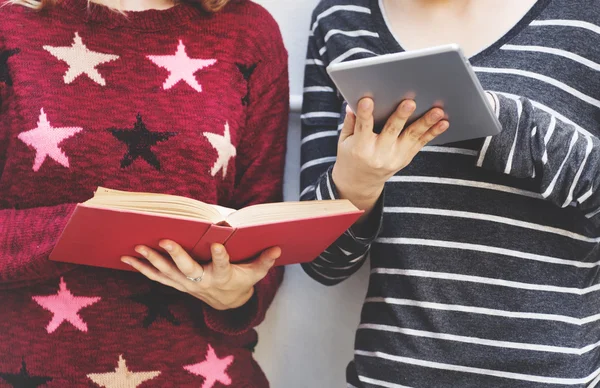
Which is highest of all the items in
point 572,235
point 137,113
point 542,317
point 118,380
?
point 137,113

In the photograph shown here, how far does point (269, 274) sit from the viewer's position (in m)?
1.08

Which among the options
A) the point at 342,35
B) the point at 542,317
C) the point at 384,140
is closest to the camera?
the point at 384,140

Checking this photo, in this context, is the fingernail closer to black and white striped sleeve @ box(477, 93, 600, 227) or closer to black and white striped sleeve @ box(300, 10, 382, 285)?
black and white striped sleeve @ box(477, 93, 600, 227)

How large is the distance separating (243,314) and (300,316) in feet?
0.90

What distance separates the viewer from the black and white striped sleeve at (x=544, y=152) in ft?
2.61

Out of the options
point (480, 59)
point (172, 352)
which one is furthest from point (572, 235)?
point (172, 352)

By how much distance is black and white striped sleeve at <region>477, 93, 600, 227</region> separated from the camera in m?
0.79

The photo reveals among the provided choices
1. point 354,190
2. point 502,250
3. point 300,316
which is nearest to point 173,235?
point 354,190

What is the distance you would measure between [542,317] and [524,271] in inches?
2.6

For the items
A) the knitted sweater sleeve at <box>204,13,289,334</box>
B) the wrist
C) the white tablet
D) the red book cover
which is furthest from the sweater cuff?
the white tablet

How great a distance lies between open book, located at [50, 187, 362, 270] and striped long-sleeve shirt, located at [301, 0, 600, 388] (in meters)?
0.11

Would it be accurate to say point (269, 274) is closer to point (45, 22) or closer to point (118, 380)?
point (118, 380)

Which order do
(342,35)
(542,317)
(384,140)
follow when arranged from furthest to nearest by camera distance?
1. (342,35)
2. (542,317)
3. (384,140)

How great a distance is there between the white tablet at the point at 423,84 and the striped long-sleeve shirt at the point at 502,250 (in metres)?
0.12
